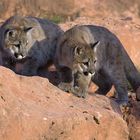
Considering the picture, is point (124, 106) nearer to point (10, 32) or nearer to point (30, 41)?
point (30, 41)

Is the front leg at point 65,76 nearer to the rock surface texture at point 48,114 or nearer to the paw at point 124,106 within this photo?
the rock surface texture at point 48,114

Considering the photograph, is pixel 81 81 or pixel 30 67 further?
pixel 30 67

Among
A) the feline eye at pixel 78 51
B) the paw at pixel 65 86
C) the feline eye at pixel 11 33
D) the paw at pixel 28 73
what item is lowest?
the paw at pixel 28 73

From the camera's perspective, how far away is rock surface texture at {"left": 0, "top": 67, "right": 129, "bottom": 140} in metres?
8.65

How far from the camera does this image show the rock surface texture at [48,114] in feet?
28.4

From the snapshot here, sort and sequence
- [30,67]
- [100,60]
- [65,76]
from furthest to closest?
1. [30,67]
2. [100,60]
3. [65,76]

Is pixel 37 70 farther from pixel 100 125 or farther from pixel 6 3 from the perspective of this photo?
pixel 6 3

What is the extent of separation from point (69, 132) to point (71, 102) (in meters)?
0.89

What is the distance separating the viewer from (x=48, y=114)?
29.7ft

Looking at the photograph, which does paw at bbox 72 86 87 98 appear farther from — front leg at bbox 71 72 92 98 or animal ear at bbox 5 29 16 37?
animal ear at bbox 5 29 16 37

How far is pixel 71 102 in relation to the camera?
32.8ft

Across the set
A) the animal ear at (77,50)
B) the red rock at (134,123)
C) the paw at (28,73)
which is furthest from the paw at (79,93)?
the paw at (28,73)

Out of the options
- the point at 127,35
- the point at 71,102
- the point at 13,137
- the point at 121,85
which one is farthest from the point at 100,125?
the point at 127,35

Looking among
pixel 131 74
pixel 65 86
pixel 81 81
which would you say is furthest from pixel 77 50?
pixel 131 74
